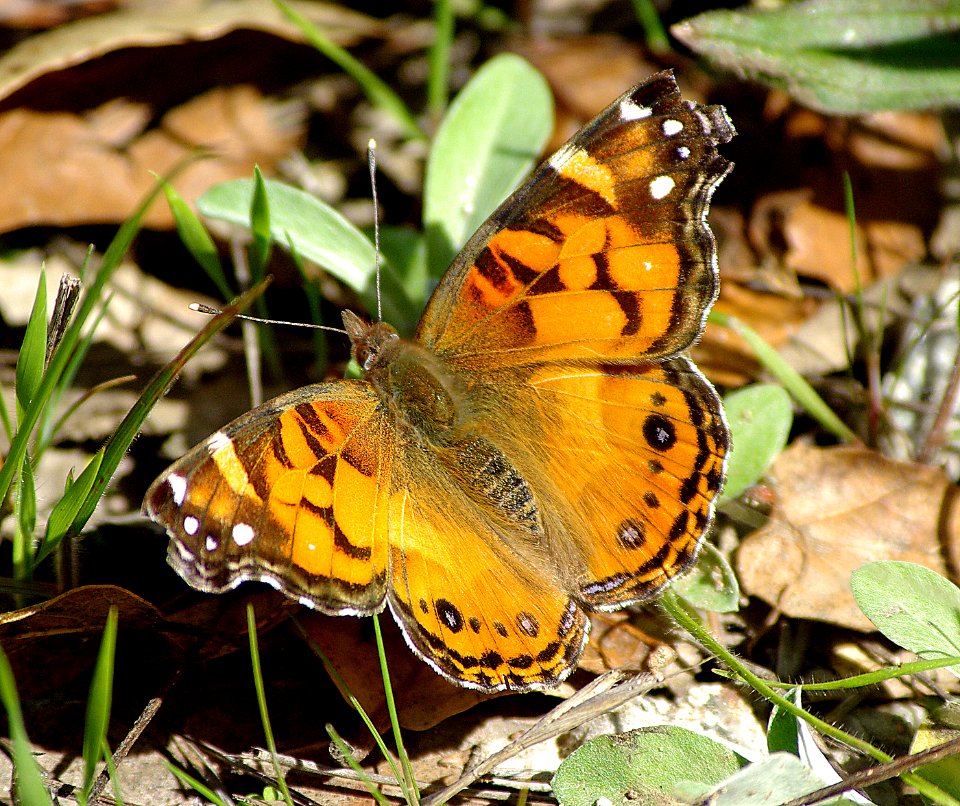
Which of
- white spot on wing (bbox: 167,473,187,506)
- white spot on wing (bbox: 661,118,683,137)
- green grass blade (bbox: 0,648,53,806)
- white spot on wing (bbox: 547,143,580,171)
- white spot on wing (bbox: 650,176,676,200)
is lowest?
green grass blade (bbox: 0,648,53,806)

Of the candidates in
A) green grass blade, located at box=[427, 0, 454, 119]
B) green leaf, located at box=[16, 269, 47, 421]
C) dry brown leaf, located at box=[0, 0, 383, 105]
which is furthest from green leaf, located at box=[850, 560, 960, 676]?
dry brown leaf, located at box=[0, 0, 383, 105]

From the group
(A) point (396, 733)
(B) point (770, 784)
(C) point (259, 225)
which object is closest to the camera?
(B) point (770, 784)

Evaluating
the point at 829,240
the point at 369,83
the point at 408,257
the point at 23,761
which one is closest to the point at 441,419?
the point at 408,257

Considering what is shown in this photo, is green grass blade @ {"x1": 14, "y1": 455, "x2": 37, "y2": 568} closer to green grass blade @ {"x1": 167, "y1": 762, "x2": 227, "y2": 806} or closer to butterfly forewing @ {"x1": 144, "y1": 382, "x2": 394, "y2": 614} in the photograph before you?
butterfly forewing @ {"x1": 144, "y1": 382, "x2": 394, "y2": 614}

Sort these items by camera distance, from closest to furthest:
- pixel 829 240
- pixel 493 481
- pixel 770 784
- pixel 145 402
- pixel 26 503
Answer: pixel 770 784, pixel 145 402, pixel 26 503, pixel 493 481, pixel 829 240

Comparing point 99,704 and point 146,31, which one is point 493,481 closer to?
point 99,704

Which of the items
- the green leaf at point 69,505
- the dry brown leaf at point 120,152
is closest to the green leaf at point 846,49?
the dry brown leaf at point 120,152
